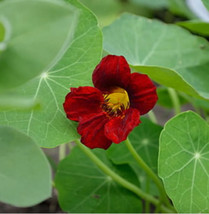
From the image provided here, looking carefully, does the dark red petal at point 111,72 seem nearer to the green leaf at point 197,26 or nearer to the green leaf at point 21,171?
the green leaf at point 21,171

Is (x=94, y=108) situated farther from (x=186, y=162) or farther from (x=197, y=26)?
(x=197, y=26)

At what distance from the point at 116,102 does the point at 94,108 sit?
0.05 metres

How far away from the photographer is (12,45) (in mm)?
716

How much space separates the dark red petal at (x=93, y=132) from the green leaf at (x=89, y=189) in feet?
1.32

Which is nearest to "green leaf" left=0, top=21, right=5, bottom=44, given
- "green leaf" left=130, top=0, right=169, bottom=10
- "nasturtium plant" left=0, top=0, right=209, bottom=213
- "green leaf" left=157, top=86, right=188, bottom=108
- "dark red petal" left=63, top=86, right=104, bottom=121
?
"nasturtium plant" left=0, top=0, right=209, bottom=213

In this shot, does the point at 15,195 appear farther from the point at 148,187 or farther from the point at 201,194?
the point at 148,187

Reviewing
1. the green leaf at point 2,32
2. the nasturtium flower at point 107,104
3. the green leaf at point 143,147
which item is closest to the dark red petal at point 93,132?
the nasturtium flower at point 107,104

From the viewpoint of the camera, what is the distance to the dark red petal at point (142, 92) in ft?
3.02

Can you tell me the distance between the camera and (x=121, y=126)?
2.98ft

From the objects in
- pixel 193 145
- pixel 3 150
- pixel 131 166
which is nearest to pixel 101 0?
pixel 131 166

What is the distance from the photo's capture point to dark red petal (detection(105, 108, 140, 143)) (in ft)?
2.91

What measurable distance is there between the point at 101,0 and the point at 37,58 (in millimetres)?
1863

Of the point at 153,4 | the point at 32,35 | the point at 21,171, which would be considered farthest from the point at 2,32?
the point at 153,4

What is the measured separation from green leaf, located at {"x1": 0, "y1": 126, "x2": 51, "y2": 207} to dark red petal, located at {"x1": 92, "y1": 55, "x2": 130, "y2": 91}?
219 millimetres
